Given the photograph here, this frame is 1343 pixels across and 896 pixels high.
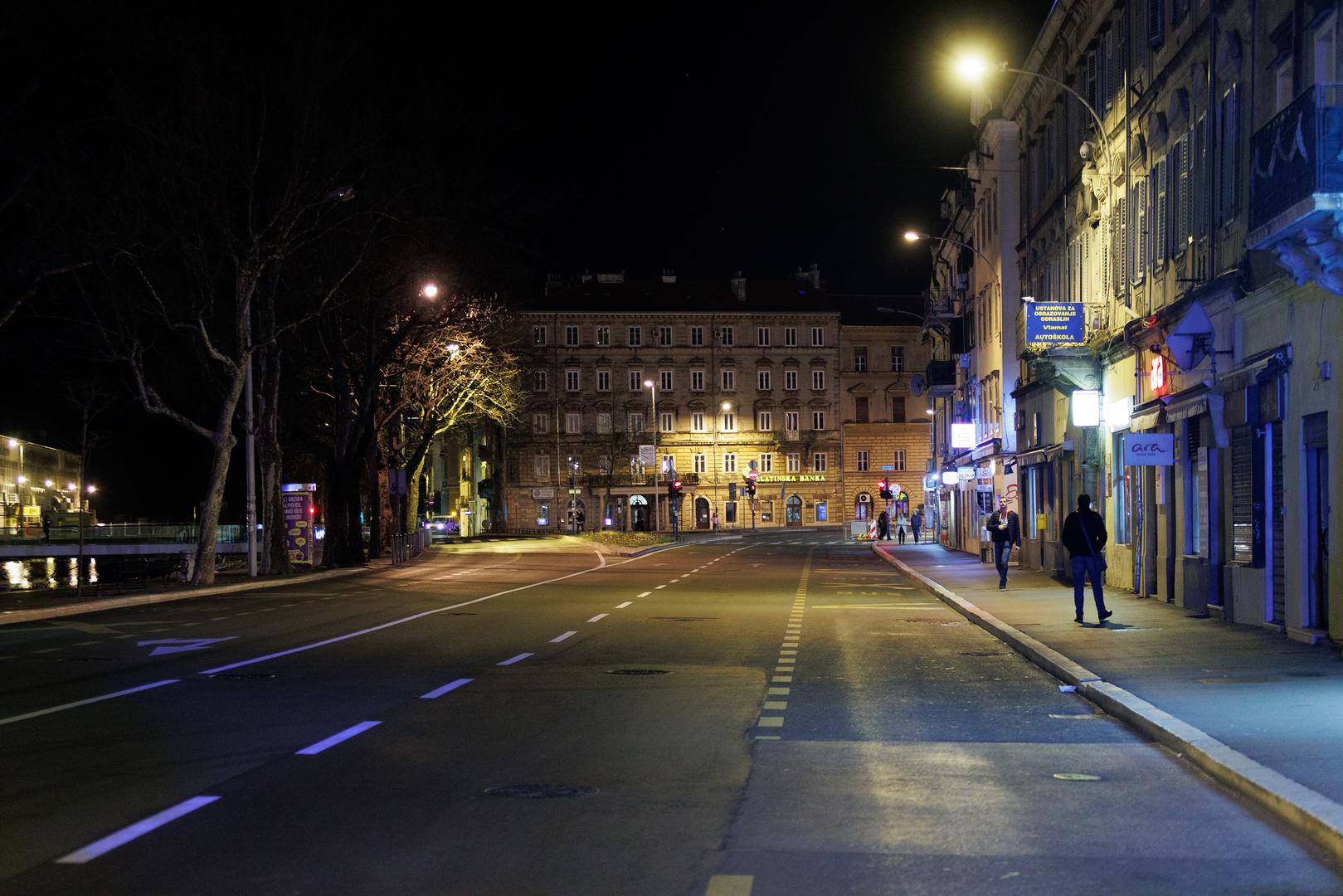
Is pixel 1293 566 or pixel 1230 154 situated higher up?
pixel 1230 154

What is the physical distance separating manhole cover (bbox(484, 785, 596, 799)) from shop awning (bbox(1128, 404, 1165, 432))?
17771 mm

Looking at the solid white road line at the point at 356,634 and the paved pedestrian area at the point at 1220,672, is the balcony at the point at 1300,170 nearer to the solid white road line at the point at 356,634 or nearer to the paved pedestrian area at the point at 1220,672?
the paved pedestrian area at the point at 1220,672

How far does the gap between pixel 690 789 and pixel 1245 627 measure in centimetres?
1285

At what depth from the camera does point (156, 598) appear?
32.1 metres

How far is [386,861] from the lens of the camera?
262 inches

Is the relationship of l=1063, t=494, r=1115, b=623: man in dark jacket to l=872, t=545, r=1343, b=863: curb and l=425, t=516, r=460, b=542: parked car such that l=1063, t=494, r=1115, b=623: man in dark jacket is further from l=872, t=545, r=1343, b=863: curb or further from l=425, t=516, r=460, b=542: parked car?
l=425, t=516, r=460, b=542: parked car

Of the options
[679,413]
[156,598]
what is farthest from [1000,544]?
[679,413]

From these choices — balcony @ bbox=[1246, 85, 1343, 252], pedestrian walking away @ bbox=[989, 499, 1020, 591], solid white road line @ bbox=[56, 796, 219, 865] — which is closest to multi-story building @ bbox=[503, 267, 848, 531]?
pedestrian walking away @ bbox=[989, 499, 1020, 591]

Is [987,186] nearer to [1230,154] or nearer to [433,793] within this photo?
[1230,154]

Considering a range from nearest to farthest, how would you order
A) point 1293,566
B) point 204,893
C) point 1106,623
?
1. point 204,893
2. point 1293,566
3. point 1106,623

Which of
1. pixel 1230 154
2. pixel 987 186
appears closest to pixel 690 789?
pixel 1230 154

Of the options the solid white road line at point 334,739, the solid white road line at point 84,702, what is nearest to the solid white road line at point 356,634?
the solid white road line at point 84,702

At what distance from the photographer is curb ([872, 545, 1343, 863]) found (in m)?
7.25

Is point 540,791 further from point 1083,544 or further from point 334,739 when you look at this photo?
point 1083,544
